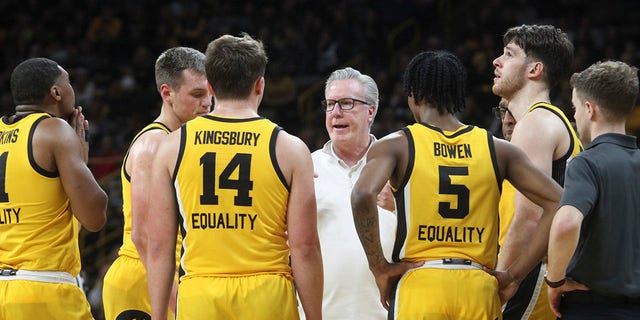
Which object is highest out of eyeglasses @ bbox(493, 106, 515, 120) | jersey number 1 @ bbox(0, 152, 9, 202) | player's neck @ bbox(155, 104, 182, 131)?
eyeglasses @ bbox(493, 106, 515, 120)

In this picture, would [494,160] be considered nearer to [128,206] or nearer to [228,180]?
[228,180]

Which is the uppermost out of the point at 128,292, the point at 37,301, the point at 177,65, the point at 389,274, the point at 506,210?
the point at 177,65

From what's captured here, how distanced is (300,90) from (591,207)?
1224 cm

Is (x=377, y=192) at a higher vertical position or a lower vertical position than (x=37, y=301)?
higher

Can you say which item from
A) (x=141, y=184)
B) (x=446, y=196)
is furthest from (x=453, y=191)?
(x=141, y=184)

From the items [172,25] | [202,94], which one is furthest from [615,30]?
[202,94]

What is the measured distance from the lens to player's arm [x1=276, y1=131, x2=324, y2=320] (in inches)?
173

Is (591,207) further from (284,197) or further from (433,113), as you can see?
(284,197)

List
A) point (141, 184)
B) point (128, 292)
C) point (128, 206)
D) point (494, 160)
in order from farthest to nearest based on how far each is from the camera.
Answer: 1. point (128, 206)
2. point (128, 292)
3. point (141, 184)
4. point (494, 160)

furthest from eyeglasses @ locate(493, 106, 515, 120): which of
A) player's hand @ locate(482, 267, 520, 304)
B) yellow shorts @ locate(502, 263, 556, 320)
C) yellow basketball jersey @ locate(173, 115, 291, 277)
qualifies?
yellow basketball jersey @ locate(173, 115, 291, 277)

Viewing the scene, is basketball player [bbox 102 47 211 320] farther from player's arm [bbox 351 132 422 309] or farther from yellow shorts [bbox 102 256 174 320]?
player's arm [bbox 351 132 422 309]

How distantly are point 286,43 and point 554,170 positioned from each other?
12102 mm

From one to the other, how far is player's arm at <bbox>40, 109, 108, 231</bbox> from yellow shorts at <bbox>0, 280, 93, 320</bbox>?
44cm

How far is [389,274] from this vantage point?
4.57 m
